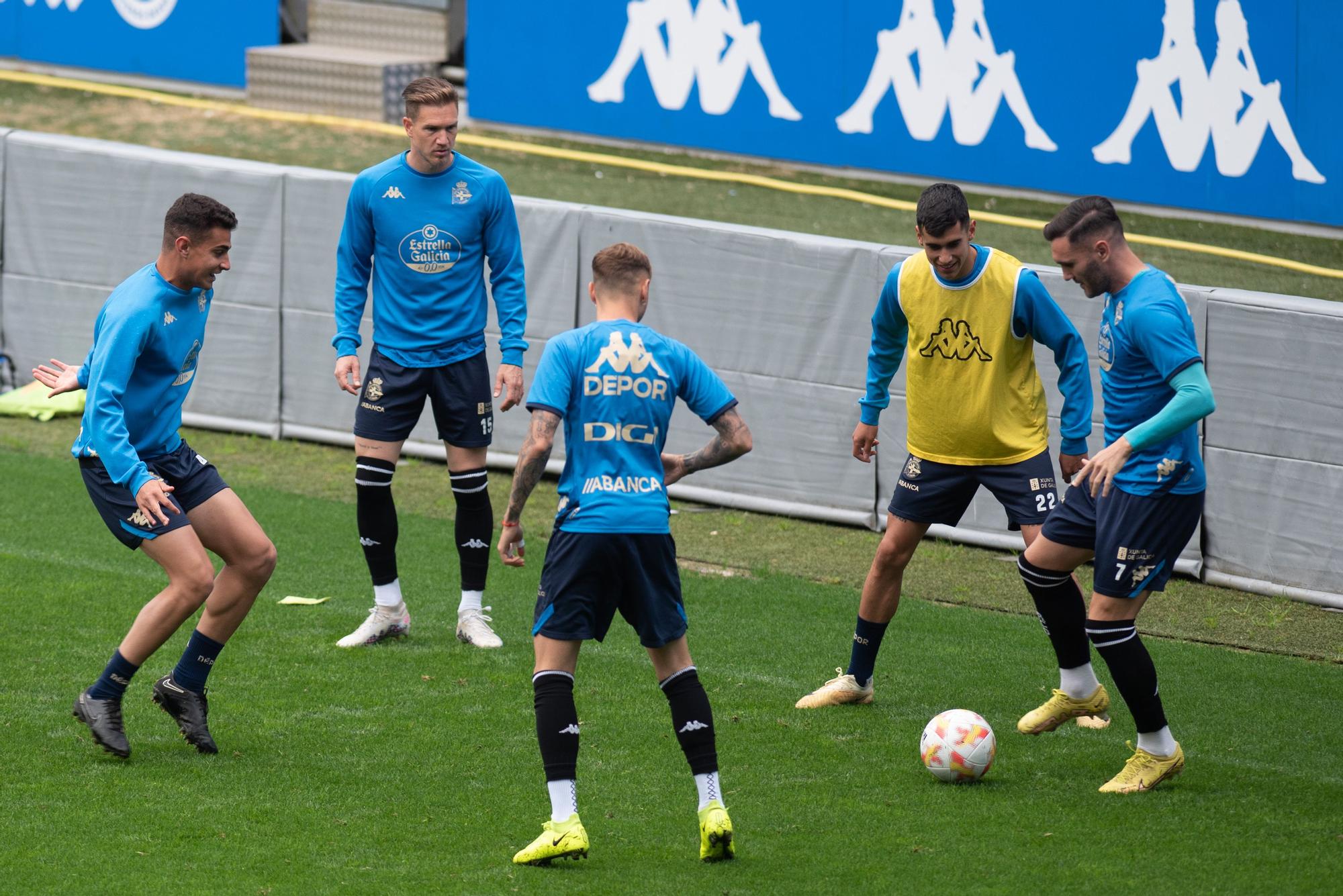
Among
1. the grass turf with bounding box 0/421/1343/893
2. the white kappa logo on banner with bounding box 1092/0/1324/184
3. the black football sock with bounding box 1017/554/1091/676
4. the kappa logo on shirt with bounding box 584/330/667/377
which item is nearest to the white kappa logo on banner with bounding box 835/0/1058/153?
the white kappa logo on banner with bounding box 1092/0/1324/184

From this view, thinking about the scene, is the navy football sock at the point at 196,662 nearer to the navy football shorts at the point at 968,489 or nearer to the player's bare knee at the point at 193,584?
the player's bare knee at the point at 193,584

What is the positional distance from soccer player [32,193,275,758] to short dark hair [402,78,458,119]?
1468 millimetres

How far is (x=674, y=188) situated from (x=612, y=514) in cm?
1047

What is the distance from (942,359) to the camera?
655 cm

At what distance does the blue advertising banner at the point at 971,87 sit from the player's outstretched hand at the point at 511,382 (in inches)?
325

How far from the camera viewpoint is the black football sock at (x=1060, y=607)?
20.9ft

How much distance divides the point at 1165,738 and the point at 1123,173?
919 cm

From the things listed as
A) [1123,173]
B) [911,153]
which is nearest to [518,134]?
[911,153]

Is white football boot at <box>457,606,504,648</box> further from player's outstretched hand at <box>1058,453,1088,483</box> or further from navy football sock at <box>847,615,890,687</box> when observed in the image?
player's outstretched hand at <box>1058,453,1088,483</box>

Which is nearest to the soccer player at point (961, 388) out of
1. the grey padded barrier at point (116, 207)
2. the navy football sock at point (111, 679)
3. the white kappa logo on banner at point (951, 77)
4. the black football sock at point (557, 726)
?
the black football sock at point (557, 726)

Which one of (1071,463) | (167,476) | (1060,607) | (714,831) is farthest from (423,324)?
(714,831)

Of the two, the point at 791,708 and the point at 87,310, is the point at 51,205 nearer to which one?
the point at 87,310

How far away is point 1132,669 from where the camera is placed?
5824mm

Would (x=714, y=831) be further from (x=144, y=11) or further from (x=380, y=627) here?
(x=144, y=11)
